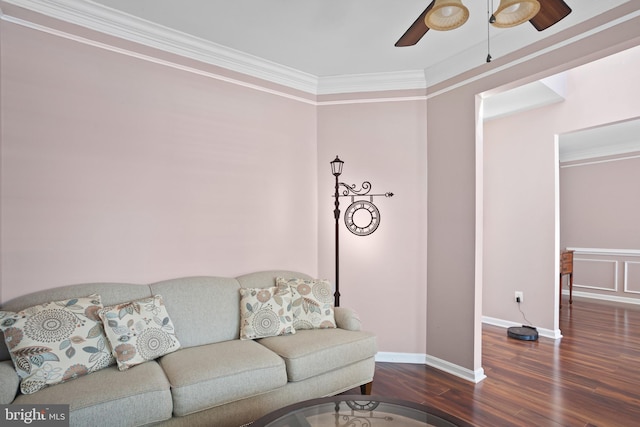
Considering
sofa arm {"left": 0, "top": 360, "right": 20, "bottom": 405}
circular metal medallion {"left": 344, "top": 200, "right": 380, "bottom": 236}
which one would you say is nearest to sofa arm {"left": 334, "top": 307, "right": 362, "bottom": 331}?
circular metal medallion {"left": 344, "top": 200, "right": 380, "bottom": 236}

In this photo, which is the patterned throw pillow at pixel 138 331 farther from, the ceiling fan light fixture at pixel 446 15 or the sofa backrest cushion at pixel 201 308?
the ceiling fan light fixture at pixel 446 15

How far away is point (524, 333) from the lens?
12.9ft

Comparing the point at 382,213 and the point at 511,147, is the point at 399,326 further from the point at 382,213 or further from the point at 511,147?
the point at 511,147

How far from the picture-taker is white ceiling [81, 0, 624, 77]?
237 cm

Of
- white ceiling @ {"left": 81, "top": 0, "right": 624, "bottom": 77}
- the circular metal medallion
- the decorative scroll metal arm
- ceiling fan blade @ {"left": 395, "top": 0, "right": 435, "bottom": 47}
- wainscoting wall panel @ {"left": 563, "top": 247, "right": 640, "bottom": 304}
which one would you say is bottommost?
wainscoting wall panel @ {"left": 563, "top": 247, "right": 640, "bottom": 304}

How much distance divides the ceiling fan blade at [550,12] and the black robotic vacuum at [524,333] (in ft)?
11.3

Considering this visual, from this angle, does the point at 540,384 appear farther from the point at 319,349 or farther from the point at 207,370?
the point at 207,370

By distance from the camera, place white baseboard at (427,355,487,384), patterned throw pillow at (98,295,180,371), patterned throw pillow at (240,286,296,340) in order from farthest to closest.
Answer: white baseboard at (427,355,487,384)
patterned throw pillow at (240,286,296,340)
patterned throw pillow at (98,295,180,371)

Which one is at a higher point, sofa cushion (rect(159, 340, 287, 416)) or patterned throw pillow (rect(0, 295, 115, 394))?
patterned throw pillow (rect(0, 295, 115, 394))

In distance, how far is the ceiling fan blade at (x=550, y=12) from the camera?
1506mm

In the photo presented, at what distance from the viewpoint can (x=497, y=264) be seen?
15.0 feet

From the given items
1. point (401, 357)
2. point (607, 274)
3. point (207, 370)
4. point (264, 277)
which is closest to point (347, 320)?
point (264, 277)

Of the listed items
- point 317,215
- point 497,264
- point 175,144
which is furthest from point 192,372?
point 497,264

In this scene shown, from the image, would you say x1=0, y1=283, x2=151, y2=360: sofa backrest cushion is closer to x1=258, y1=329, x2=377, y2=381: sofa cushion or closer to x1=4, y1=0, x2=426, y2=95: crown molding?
x1=258, y1=329, x2=377, y2=381: sofa cushion
